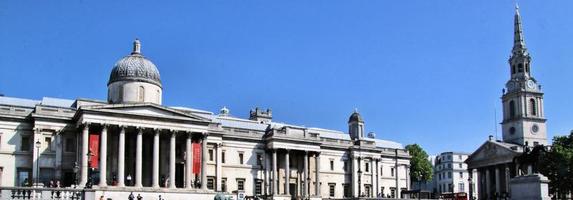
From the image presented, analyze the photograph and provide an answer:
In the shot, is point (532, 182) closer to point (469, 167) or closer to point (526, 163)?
point (526, 163)

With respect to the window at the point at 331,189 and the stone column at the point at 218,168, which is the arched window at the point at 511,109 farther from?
the stone column at the point at 218,168

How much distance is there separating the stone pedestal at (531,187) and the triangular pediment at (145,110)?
3642cm

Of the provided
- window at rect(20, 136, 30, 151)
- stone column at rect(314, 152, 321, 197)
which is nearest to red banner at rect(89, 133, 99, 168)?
window at rect(20, 136, 30, 151)

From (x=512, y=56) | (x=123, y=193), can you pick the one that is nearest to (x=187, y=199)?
(x=123, y=193)

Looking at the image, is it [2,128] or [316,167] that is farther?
[316,167]

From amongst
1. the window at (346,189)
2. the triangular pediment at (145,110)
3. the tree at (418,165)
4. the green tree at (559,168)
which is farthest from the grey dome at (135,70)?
the tree at (418,165)

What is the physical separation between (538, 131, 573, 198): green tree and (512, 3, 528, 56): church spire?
3140 centimetres

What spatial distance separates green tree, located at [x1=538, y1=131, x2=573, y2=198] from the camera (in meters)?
78.9

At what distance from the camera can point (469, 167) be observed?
360 feet

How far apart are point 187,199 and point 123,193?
587cm

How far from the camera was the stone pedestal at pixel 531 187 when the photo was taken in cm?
4100

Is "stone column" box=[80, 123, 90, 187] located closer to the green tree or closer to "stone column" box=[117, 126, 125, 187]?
"stone column" box=[117, 126, 125, 187]

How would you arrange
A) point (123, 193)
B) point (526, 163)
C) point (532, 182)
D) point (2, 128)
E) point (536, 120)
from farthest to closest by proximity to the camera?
1. point (536, 120)
2. point (2, 128)
3. point (123, 193)
4. point (526, 163)
5. point (532, 182)

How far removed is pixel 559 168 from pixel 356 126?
26.6 m
